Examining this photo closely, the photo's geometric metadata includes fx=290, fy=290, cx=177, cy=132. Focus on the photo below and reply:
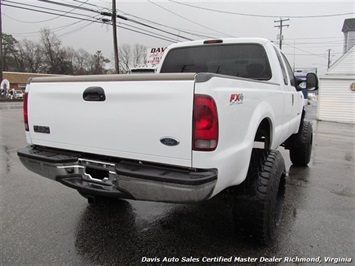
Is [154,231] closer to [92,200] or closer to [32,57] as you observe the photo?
[92,200]

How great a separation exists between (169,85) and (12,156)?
5.75 meters

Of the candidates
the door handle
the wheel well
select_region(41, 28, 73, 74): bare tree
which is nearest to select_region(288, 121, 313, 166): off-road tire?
the wheel well

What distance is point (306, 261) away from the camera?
8.58 feet

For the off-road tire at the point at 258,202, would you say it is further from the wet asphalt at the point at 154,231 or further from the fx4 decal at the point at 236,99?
the fx4 decal at the point at 236,99

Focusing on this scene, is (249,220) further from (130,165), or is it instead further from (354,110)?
(354,110)

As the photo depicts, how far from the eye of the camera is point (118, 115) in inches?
Result: 93.0

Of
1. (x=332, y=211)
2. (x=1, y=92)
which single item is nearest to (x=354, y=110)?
(x=332, y=211)

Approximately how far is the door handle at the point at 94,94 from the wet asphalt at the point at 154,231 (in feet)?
4.69

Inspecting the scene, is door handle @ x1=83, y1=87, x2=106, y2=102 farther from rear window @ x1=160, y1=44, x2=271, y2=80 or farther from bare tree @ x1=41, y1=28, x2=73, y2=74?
bare tree @ x1=41, y1=28, x2=73, y2=74

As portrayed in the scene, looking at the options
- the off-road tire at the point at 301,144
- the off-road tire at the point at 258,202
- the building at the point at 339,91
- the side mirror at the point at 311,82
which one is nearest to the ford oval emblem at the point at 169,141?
the off-road tire at the point at 258,202

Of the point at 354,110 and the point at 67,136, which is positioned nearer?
the point at 67,136

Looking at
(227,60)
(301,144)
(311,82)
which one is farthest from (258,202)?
(301,144)

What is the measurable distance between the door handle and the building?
18.2 m

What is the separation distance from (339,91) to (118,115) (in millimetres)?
18357
